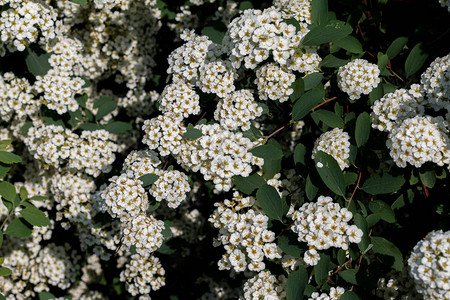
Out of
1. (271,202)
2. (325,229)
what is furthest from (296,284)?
(271,202)

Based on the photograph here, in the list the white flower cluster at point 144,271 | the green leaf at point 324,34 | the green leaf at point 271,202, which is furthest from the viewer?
the white flower cluster at point 144,271

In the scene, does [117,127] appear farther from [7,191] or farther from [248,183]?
[248,183]

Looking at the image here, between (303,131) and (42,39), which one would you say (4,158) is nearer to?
(42,39)

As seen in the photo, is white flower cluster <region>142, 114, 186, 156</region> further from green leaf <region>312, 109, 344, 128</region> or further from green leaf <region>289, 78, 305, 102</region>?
green leaf <region>312, 109, 344, 128</region>

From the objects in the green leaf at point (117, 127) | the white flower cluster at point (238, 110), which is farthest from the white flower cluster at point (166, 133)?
the green leaf at point (117, 127)

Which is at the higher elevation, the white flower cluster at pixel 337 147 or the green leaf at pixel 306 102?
the green leaf at pixel 306 102

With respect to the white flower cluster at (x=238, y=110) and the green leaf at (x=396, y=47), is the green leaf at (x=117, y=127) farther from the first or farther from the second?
the green leaf at (x=396, y=47)
